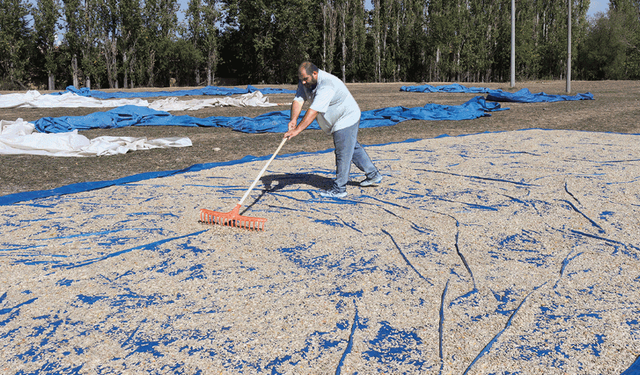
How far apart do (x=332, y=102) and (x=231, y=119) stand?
706 centimetres

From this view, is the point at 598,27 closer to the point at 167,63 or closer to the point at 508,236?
the point at 167,63

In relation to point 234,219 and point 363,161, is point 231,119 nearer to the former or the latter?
point 363,161

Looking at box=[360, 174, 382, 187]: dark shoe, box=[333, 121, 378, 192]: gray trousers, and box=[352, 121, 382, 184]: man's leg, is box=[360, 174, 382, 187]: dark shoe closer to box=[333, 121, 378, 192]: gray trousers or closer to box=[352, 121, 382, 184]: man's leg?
box=[352, 121, 382, 184]: man's leg

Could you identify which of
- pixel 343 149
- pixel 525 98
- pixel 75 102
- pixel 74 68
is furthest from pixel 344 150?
pixel 74 68

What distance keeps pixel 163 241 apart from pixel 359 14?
3471 centimetres

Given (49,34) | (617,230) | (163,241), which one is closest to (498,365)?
(617,230)

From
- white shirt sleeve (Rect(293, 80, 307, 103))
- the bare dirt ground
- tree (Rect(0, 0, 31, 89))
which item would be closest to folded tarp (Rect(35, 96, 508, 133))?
the bare dirt ground

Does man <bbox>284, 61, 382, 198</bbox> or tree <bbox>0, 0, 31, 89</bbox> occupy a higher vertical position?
tree <bbox>0, 0, 31, 89</bbox>

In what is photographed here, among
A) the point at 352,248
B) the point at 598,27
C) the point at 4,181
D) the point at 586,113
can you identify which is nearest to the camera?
the point at 352,248

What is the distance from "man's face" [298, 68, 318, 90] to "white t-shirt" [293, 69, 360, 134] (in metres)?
0.05

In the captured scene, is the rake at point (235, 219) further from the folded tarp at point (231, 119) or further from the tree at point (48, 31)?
the tree at point (48, 31)

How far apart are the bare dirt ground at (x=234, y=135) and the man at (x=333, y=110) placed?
2.99 metres

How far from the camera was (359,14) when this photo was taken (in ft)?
120

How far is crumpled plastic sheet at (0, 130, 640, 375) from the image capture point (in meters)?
2.74
